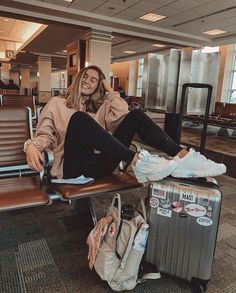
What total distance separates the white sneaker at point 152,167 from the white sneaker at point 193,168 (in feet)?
0.13

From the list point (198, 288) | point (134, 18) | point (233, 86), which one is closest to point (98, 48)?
point (134, 18)

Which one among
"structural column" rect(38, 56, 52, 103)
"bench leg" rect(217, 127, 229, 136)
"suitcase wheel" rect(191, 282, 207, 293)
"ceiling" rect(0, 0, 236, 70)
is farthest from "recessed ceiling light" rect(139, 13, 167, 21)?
"structural column" rect(38, 56, 52, 103)

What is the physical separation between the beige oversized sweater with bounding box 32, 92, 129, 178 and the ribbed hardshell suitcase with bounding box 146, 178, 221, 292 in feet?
2.04

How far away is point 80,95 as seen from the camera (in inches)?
65.2

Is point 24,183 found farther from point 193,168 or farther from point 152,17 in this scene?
point 152,17

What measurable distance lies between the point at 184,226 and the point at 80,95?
3.34ft

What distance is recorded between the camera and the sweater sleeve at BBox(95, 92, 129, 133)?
1.63 metres

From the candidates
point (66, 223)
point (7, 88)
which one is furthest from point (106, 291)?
point (7, 88)

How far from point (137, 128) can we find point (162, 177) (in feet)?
1.43

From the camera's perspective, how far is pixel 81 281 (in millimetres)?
1207

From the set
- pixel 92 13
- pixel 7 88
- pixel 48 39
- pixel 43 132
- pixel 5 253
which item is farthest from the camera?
pixel 48 39

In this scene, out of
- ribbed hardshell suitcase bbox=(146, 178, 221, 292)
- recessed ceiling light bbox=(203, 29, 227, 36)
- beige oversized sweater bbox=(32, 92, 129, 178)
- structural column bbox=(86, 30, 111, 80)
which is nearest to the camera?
ribbed hardshell suitcase bbox=(146, 178, 221, 292)

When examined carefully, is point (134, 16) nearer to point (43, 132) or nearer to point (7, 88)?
point (7, 88)

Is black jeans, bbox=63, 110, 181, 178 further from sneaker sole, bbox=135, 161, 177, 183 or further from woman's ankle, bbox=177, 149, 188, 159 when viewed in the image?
sneaker sole, bbox=135, 161, 177, 183
